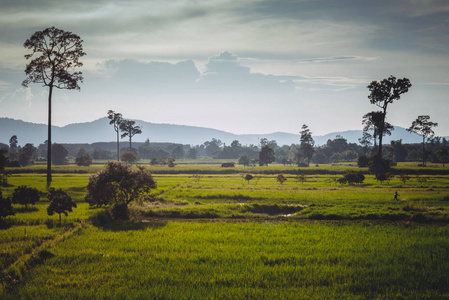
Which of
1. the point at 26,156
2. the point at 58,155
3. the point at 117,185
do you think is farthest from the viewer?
the point at 58,155

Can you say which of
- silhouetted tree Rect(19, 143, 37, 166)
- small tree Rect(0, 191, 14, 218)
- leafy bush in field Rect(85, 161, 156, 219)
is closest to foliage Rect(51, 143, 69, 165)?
silhouetted tree Rect(19, 143, 37, 166)

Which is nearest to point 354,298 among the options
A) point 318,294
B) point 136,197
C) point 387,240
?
point 318,294

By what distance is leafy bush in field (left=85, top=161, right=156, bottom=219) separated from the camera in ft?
89.0

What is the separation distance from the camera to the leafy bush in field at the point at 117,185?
27.1 meters

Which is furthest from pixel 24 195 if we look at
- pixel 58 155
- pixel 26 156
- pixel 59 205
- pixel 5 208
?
pixel 58 155

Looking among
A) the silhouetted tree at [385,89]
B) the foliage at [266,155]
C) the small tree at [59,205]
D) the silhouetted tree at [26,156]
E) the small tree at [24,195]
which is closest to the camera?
the small tree at [59,205]

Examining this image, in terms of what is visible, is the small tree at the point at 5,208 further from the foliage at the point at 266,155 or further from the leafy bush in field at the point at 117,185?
the foliage at the point at 266,155

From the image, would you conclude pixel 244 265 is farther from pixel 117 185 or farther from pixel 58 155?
pixel 58 155

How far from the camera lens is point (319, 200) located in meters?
36.5

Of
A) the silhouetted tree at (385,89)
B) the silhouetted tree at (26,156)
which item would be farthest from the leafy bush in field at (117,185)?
the silhouetted tree at (26,156)

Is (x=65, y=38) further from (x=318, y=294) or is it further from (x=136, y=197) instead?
(x=318, y=294)

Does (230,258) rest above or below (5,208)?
below

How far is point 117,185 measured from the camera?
28281mm

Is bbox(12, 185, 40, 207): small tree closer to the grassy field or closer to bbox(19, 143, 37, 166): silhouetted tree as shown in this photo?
the grassy field
